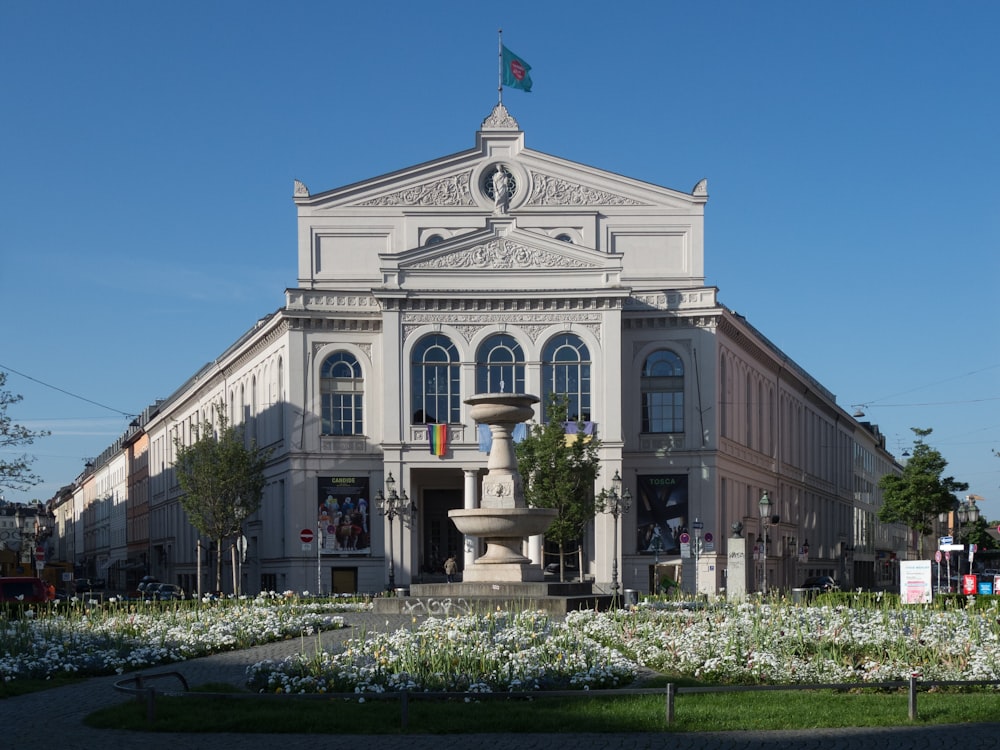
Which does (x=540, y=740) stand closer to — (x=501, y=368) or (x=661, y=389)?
(x=501, y=368)

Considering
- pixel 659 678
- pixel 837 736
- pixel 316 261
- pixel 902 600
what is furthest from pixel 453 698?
pixel 316 261

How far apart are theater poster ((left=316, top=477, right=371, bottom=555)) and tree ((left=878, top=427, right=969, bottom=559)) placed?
41.1m

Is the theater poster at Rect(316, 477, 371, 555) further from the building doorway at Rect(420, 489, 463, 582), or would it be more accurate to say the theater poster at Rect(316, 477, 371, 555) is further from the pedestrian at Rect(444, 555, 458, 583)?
the building doorway at Rect(420, 489, 463, 582)

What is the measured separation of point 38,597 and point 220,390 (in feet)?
153

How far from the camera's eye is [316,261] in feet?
247

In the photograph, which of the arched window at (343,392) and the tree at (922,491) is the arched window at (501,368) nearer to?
the arched window at (343,392)

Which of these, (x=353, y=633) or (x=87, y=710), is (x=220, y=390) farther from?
(x=87, y=710)

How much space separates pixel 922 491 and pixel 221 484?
157ft

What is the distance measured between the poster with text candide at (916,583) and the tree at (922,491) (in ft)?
207

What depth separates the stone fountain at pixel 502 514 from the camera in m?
35.1

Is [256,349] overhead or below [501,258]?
below

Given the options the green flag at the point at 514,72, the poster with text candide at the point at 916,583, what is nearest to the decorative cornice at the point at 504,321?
the green flag at the point at 514,72

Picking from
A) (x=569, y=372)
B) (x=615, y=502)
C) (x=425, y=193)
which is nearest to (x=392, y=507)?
(x=569, y=372)

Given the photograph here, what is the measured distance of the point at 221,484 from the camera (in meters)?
70.0
